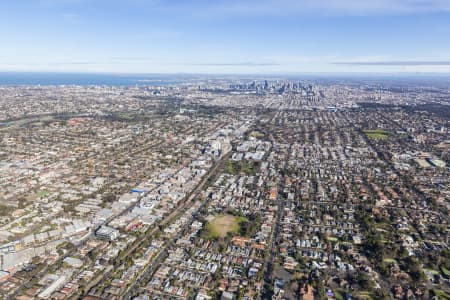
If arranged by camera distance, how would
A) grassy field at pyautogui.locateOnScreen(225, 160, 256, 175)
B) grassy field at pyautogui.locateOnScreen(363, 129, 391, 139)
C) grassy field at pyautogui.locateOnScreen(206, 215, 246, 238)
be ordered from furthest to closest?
grassy field at pyautogui.locateOnScreen(363, 129, 391, 139) → grassy field at pyautogui.locateOnScreen(225, 160, 256, 175) → grassy field at pyautogui.locateOnScreen(206, 215, 246, 238)

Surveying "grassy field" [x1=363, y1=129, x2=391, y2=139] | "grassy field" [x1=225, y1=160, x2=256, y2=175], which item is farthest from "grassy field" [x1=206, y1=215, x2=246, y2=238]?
"grassy field" [x1=363, y1=129, x2=391, y2=139]

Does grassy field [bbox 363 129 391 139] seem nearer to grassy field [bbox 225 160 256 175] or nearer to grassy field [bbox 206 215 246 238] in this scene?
grassy field [bbox 225 160 256 175]

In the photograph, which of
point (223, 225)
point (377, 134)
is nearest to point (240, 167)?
point (223, 225)

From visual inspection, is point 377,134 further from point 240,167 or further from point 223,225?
point 223,225

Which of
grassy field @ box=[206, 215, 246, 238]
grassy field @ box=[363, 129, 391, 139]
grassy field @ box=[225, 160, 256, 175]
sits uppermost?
grassy field @ box=[363, 129, 391, 139]

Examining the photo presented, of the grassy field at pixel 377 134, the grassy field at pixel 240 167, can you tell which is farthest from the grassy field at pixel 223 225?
the grassy field at pixel 377 134

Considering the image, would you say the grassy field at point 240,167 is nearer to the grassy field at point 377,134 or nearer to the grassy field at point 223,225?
the grassy field at point 223,225
